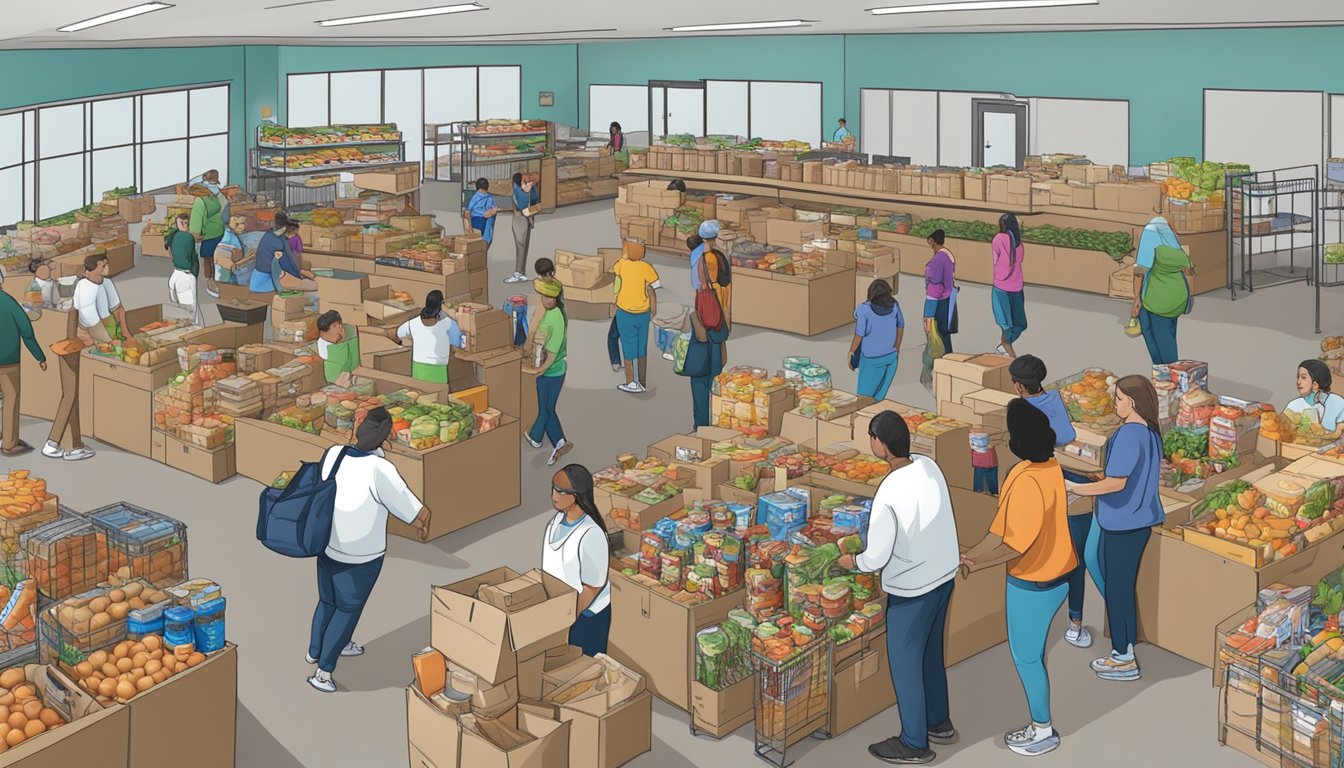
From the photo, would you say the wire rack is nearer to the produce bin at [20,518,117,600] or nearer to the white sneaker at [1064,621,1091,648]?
the white sneaker at [1064,621,1091,648]

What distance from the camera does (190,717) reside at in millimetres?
5777

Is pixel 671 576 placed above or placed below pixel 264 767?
above

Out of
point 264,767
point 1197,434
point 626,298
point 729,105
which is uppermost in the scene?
point 729,105

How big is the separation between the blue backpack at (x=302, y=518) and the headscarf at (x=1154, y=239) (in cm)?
750

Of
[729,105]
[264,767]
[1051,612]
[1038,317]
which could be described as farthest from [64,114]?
[1051,612]

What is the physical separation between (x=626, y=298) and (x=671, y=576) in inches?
206

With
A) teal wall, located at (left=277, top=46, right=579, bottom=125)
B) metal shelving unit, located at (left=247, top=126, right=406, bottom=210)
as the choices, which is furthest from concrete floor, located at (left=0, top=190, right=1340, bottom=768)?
teal wall, located at (left=277, top=46, right=579, bottom=125)

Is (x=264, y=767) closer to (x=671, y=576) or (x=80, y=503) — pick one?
(x=671, y=576)

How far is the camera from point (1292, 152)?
18016mm

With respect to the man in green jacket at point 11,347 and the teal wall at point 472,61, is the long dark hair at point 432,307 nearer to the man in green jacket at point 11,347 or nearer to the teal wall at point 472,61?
the man in green jacket at point 11,347

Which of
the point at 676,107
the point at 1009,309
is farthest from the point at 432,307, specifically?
the point at 676,107

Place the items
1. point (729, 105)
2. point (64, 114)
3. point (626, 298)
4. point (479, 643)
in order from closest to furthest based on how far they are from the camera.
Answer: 1. point (479, 643)
2. point (626, 298)
3. point (64, 114)
4. point (729, 105)

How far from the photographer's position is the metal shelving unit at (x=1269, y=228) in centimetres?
1552

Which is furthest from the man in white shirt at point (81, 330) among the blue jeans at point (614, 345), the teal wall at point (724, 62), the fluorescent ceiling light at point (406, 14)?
the teal wall at point (724, 62)
